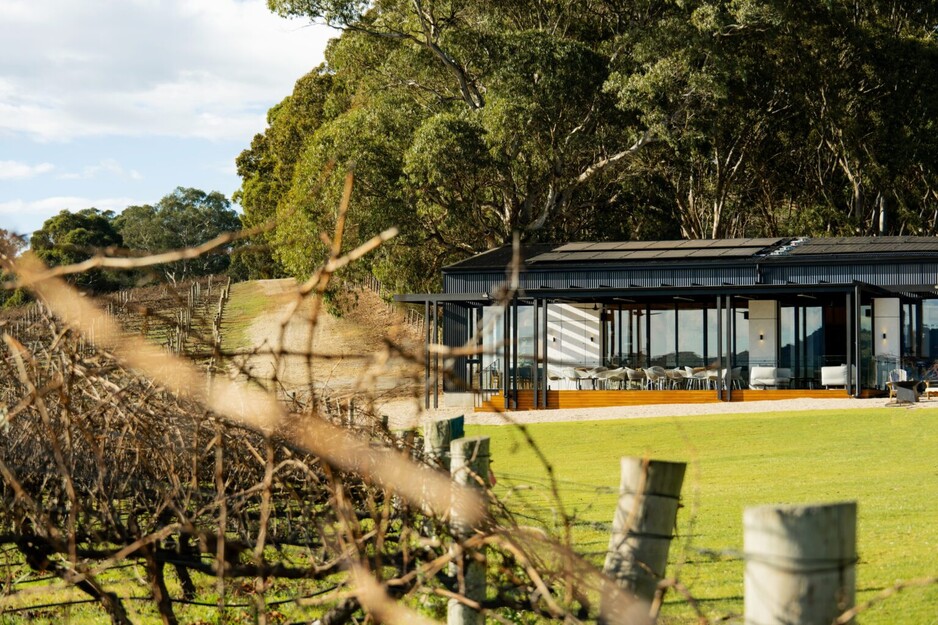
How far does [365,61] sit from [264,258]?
26.8 meters

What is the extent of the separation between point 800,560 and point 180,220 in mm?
84711

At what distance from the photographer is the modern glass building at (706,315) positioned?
26.8 m

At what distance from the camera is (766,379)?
26.7 meters

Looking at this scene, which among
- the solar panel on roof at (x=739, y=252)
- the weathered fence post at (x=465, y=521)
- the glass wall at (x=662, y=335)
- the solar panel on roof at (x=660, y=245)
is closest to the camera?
the weathered fence post at (x=465, y=521)

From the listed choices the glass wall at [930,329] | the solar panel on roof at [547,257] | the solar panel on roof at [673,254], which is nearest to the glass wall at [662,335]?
the solar panel on roof at [673,254]

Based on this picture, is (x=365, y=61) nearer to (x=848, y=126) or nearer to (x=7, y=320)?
(x=848, y=126)

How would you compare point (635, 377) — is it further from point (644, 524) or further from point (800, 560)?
point (800, 560)

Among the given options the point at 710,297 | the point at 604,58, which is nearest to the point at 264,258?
the point at 604,58

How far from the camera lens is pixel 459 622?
3.98 metres

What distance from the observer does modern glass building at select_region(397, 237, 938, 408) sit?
26766 millimetres

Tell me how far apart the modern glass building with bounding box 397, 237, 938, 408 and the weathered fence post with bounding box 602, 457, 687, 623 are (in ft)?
76.0

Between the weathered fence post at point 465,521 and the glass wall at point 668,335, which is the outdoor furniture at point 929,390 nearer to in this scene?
the glass wall at point 668,335

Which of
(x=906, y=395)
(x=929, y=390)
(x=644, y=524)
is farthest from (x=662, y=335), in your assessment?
(x=644, y=524)

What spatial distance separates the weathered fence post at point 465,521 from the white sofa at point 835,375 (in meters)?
23.2
